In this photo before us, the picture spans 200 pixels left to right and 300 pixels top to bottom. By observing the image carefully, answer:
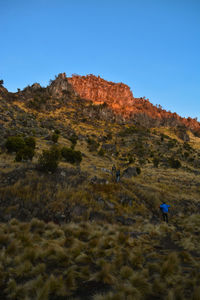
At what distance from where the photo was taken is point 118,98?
376 feet

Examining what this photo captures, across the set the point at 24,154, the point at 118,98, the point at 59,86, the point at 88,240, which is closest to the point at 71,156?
the point at 24,154

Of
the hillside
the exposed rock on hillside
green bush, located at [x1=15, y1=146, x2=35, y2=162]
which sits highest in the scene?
the exposed rock on hillside

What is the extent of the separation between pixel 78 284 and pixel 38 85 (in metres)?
102

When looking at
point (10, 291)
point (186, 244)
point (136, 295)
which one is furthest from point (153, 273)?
point (10, 291)

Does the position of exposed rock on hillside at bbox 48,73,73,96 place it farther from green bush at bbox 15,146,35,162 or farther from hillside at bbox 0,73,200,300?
hillside at bbox 0,73,200,300

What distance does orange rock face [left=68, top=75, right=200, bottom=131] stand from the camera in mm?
103900

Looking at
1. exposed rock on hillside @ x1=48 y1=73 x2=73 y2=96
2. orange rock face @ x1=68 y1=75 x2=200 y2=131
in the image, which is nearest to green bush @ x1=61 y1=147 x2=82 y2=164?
exposed rock on hillside @ x1=48 y1=73 x2=73 y2=96

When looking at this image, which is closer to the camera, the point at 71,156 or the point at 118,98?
the point at 71,156

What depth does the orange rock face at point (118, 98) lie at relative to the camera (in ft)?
341

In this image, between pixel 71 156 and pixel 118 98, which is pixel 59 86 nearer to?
Result: pixel 118 98

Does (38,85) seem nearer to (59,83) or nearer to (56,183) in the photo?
(59,83)

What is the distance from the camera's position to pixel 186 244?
6270mm

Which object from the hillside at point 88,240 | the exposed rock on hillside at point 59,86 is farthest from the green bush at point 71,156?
the exposed rock on hillside at point 59,86

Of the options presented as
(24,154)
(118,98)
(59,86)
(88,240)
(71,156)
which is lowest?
(88,240)
